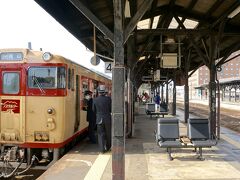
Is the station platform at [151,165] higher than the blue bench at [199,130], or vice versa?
the blue bench at [199,130]

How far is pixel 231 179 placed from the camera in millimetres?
7961

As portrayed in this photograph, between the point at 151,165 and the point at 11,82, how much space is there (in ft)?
13.5

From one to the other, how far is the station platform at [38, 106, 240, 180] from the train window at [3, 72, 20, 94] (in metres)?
2.11

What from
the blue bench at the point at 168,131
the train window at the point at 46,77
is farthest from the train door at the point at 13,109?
the blue bench at the point at 168,131

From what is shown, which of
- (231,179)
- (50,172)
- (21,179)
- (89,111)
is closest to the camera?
(231,179)

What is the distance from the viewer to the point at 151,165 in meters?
9.43

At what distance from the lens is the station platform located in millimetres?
8359

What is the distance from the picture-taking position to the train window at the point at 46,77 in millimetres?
10438

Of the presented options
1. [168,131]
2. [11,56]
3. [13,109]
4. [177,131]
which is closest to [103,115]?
[168,131]

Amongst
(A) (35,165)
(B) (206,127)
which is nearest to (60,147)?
(A) (35,165)

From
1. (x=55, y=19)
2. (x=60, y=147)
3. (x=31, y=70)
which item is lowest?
(x=60, y=147)

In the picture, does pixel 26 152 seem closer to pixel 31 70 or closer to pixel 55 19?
pixel 31 70

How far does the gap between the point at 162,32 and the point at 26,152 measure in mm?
5694

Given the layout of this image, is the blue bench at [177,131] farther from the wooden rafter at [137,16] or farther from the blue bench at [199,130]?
the wooden rafter at [137,16]
